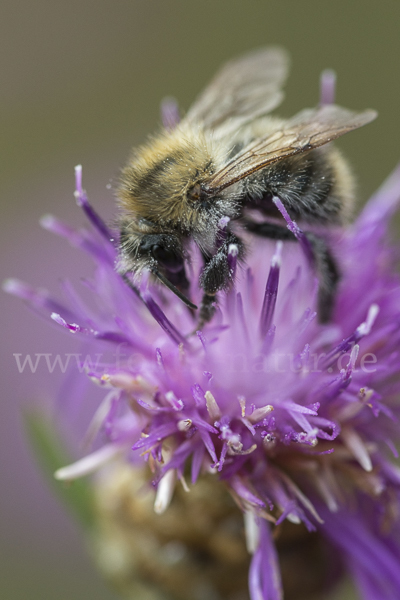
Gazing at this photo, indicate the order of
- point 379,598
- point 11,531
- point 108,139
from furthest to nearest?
point 108,139 → point 11,531 → point 379,598

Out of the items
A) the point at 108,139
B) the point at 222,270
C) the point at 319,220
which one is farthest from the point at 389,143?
the point at 222,270

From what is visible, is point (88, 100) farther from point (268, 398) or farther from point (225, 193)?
point (268, 398)

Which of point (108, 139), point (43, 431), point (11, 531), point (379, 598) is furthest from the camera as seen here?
point (108, 139)

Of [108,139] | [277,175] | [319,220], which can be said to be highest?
[108,139]

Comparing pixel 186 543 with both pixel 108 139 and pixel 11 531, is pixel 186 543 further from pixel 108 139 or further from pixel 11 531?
pixel 108 139

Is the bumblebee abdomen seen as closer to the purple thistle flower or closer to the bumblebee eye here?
the purple thistle flower

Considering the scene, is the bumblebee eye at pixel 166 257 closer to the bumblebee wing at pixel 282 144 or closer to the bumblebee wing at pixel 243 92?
the bumblebee wing at pixel 282 144

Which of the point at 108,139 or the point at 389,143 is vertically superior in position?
the point at 108,139
